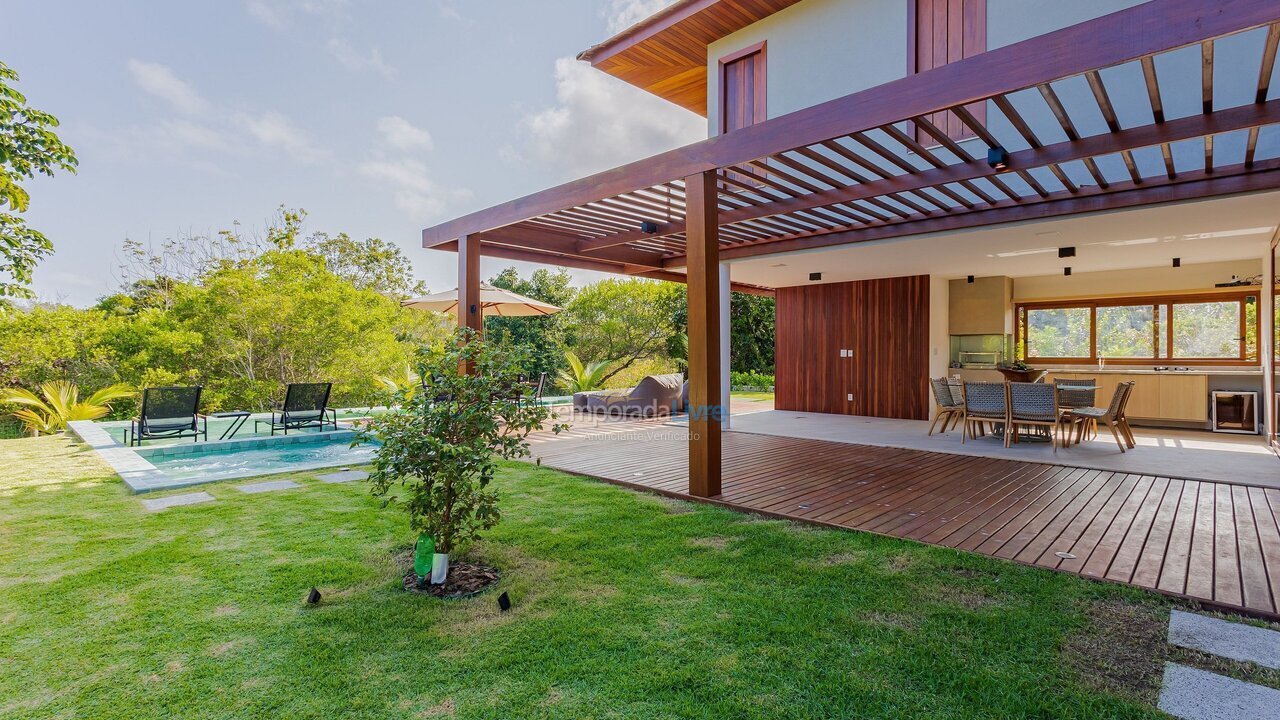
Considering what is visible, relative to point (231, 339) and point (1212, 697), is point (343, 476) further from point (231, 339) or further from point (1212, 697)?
point (231, 339)

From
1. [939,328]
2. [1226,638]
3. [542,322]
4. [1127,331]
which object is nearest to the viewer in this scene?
[1226,638]

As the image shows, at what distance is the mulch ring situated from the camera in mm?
2994

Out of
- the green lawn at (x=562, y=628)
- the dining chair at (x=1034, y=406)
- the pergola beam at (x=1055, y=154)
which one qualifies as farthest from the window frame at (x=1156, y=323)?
the green lawn at (x=562, y=628)

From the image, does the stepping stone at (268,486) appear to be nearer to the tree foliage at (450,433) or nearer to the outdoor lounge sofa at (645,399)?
the tree foliage at (450,433)

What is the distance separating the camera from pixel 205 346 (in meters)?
10.6

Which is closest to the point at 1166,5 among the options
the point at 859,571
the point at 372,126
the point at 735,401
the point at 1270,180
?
the point at 859,571

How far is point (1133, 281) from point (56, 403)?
1770 cm

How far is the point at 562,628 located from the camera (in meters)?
2.57

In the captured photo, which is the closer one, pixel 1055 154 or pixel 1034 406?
pixel 1055 154

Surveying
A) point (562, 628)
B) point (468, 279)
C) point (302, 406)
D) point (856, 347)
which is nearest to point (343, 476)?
point (468, 279)

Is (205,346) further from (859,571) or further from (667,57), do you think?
(859,571)

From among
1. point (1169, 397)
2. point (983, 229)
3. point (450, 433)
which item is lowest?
point (1169, 397)

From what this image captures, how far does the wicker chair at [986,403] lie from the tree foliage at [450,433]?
616cm

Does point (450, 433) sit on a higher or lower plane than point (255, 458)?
higher
